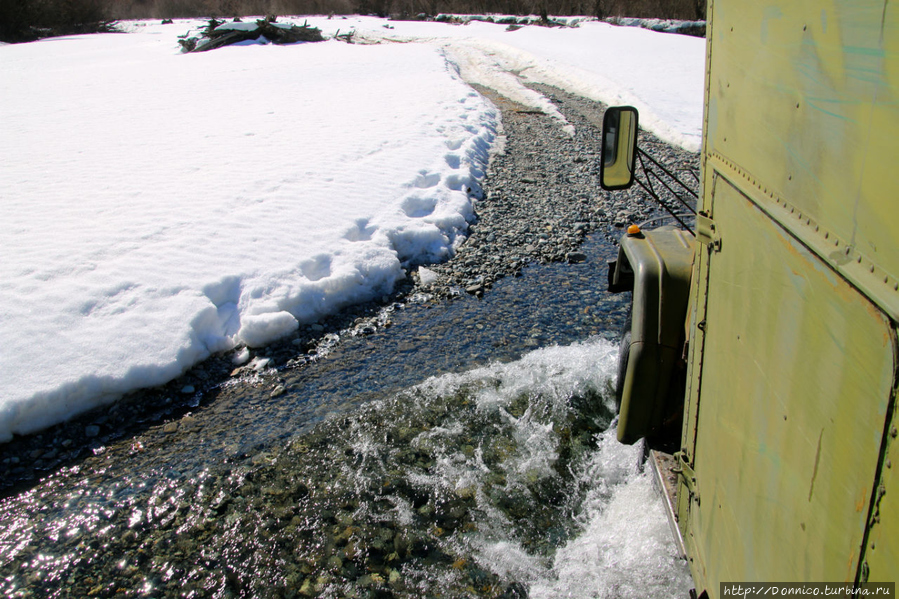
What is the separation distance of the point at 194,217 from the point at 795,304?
6973 millimetres

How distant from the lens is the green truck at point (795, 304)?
43.8 inches

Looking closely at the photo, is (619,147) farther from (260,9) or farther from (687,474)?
(260,9)

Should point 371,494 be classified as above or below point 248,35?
below

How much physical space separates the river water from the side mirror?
200 centimetres

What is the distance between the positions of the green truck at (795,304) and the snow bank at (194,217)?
4307mm

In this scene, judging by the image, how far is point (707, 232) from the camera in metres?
2.23

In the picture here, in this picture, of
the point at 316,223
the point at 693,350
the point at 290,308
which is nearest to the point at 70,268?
the point at 290,308

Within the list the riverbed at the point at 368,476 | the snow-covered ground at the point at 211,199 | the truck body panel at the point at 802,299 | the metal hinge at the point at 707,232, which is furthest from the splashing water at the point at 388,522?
the metal hinge at the point at 707,232

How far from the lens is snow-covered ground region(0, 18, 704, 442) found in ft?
16.1

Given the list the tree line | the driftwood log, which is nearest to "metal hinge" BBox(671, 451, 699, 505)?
the driftwood log

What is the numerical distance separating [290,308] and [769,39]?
4907mm

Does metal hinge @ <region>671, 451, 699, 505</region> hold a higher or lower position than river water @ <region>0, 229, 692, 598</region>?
higher

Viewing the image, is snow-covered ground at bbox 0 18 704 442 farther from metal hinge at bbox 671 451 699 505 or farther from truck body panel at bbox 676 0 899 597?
truck body panel at bbox 676 0 899 597

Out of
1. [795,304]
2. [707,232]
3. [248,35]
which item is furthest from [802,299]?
[248,35]
